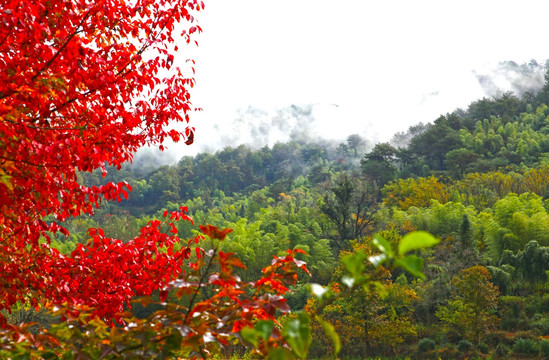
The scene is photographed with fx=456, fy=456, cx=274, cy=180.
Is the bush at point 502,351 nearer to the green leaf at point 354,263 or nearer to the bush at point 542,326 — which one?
the bush at point 542,326

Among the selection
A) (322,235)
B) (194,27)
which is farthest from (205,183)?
(194,27)

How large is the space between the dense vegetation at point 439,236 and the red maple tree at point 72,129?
1.46m

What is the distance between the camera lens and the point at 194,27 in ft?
11.6

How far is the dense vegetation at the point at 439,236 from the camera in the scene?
11.8 m

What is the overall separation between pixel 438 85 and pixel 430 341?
301ft

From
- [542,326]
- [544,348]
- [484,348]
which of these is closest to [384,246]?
[544,348]

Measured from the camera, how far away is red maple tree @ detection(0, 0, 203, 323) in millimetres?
2098

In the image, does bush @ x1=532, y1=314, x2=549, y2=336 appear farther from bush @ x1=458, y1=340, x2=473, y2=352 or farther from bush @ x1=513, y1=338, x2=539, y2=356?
bush @ x1=458, y1=340, x2=473, y2=352

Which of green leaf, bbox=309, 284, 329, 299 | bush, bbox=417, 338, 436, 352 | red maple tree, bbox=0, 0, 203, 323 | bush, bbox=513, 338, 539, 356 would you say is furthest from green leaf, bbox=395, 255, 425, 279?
bush, bbox=417, 338, 436, 352

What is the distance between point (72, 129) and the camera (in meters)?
1.82

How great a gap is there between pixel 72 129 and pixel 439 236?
16.9m

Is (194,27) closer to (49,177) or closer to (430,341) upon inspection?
(49,177)

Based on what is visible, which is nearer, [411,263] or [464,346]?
[411,263]

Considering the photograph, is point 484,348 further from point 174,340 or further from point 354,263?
point 354,263
